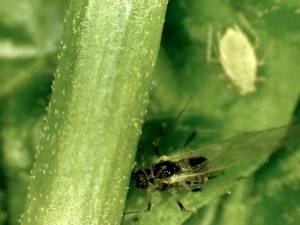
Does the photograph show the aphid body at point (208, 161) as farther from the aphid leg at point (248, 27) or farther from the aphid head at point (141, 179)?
the aphid leg at point (248, 27)

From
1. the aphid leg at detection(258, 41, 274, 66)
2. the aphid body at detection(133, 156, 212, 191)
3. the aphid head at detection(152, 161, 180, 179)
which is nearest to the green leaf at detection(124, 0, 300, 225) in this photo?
the aphid leg at detection(258, 41, 274, 66)

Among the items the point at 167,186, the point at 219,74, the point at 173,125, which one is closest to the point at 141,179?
the point at 167,186

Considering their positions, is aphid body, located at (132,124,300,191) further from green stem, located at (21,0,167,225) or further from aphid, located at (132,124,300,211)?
green stem, located at (21,0,167,225)

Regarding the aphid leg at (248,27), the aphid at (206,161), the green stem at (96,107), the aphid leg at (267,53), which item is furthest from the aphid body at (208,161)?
the green stem at (96,107)

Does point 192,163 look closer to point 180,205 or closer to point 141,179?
point 141,179

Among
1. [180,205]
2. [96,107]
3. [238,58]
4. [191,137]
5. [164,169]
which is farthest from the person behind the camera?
[164,169]

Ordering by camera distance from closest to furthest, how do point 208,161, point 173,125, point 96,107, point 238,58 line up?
point 96,107, point 173,125, point 238,58, point 208,161
